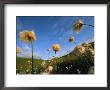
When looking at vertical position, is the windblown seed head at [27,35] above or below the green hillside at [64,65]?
above

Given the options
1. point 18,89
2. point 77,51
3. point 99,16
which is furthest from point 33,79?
A: point 99,16

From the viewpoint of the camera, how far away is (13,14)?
4.57 ft

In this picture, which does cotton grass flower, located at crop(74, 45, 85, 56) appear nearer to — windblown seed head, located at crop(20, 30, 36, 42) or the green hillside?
the green hillside

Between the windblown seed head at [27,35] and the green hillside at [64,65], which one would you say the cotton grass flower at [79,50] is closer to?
the green hillside at [64,65]

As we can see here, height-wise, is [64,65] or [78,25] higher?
[78,25]

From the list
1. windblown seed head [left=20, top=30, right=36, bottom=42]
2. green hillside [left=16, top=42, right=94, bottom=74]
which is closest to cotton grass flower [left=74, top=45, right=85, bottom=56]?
green hillside [left=16, top=42, right=94, bottom=74]

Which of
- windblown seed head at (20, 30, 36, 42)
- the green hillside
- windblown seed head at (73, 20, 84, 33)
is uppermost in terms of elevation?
windblown seed head at (73, 20, 84, 33)

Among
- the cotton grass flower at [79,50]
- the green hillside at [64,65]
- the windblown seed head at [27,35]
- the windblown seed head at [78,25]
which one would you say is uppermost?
the windblown seed head at [78,25]

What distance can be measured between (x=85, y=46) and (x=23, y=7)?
222 mm

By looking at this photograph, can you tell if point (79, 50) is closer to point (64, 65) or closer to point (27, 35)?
point (64, 65)

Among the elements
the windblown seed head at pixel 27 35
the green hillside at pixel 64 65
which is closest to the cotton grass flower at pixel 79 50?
the green hillside at pixel 64 65

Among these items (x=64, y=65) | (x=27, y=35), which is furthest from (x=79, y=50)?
(x=27, y=35)

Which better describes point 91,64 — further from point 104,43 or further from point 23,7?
point 23,7

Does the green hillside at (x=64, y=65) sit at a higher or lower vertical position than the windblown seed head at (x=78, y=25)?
lower
